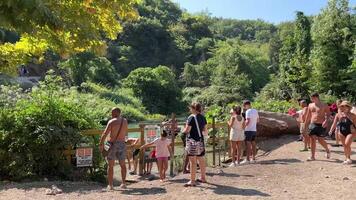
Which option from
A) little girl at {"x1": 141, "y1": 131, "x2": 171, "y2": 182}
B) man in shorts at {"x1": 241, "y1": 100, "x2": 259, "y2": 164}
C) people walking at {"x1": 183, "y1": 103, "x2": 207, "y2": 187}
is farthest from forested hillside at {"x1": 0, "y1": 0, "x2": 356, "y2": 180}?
man in shorts at {"x1": 241, "y1": 100, "x2": 259, "y2": 164}

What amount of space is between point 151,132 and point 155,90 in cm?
6199

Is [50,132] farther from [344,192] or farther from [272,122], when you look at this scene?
[272,122]

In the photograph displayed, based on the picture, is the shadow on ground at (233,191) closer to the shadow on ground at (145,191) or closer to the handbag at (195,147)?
the handbag at (195,147)

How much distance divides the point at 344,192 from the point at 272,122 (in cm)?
935

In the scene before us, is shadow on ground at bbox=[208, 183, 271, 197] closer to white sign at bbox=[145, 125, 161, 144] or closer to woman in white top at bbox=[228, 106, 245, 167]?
woman in white top at bbox=[228, 106, 245, 167]

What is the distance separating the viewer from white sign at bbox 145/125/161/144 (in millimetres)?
12641

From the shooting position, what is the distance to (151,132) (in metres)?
12.7

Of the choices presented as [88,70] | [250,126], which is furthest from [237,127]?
[88,70]

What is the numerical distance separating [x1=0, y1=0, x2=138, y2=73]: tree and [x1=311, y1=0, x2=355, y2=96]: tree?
16.9m

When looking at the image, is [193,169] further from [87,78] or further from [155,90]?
[87,78]

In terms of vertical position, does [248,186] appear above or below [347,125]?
below

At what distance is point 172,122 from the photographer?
1247 centimetres

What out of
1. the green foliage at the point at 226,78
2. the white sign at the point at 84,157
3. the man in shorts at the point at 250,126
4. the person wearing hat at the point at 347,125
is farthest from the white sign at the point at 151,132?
the green foliage at the point at 226,78

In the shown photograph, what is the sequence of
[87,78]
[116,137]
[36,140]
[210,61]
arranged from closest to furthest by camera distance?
[116,137]
[36,140]
[87,78]
[210,61]
